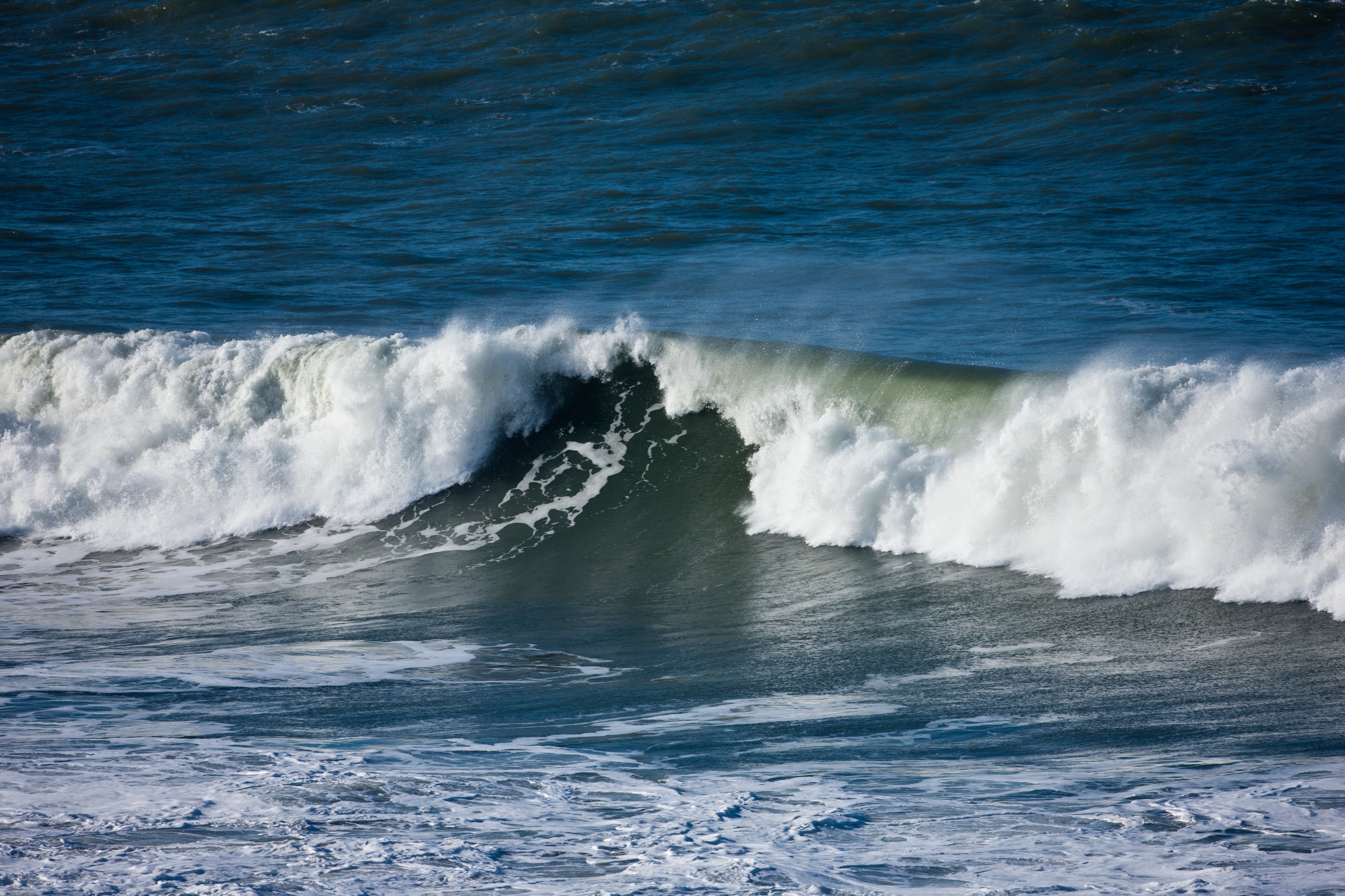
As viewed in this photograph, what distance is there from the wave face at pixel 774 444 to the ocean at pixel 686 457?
0.04 metres

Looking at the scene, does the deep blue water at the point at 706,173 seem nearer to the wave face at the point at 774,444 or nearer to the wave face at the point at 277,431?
the wave face at the point at 774,444

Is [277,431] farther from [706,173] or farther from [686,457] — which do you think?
[706,173]

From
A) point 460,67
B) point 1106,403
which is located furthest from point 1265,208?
point 460,67

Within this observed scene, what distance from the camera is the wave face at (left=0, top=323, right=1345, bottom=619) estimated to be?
775 cm

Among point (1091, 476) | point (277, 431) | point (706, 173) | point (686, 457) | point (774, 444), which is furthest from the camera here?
point (706, 173)

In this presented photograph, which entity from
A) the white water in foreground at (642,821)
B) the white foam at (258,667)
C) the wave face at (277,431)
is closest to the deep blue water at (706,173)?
the wave face at (277,431)

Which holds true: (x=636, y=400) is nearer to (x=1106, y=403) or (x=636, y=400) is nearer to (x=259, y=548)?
(x=259, y=548)

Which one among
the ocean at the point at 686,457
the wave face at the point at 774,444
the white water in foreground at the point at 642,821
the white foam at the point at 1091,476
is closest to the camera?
the white water in foreground at the point at 642,821

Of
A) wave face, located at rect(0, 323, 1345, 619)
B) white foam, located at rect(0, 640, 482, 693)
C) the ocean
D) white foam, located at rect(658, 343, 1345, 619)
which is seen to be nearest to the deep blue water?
the ocean

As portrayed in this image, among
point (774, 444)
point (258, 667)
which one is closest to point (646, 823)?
point (258, 667)

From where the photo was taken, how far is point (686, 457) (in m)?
11.1

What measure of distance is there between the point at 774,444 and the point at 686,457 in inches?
38.0

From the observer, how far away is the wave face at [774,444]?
7750mm

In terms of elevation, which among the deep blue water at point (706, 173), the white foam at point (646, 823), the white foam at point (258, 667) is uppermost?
the deep blue water at point (706, 173)
